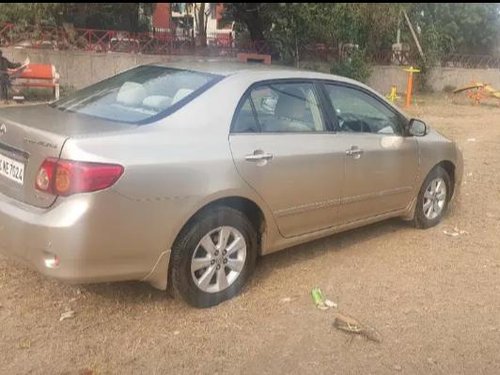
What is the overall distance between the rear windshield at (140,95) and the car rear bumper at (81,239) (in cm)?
61

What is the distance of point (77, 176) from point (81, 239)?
0.32m

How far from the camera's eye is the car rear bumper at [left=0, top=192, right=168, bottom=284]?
10.1 ft

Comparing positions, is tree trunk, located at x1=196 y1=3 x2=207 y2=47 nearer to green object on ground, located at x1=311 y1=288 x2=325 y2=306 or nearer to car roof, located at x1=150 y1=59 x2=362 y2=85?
car roof, located at x1=150 y1=59 x2=362 y2=85

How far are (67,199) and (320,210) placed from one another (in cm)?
185

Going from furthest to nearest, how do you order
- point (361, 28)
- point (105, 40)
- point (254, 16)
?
point (361, 28)
point (254, 16)
point (105, 40)

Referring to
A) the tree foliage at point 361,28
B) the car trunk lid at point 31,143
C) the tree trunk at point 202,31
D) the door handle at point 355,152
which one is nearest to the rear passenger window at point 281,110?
the door handle at point 355,152

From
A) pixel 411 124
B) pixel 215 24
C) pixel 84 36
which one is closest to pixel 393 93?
pixel 215 24

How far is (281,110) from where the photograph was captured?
412 centimetres

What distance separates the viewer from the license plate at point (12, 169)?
3318 millimetres

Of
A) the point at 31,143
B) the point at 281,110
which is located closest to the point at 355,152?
the point at 281,110

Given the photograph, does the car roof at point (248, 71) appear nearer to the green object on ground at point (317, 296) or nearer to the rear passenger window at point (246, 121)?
the rear passenger window at point (246, 121)

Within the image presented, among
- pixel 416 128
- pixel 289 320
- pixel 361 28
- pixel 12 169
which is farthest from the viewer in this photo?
pixel 361 28

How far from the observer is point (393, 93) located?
17.7 meters

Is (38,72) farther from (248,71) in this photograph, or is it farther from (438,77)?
(438,77)
